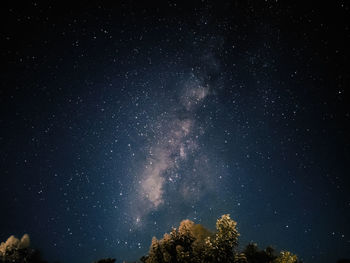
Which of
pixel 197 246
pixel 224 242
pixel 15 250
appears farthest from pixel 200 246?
pixel 15 250

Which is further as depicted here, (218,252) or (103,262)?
(103,262)

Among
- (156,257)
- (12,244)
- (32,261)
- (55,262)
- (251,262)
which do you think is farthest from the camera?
(55,262)

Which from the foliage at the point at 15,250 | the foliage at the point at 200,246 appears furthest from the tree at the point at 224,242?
the foliage at the point at 15,250

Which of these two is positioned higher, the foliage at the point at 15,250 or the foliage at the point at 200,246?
the foliage at the point at 15,250

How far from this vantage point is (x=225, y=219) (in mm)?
11711

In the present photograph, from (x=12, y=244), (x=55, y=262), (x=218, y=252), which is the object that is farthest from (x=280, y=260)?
(x=55, y=262)

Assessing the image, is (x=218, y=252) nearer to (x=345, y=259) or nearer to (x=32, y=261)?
(x=32, y=261)

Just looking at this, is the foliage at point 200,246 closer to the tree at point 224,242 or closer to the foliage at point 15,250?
the tree at point 224,242

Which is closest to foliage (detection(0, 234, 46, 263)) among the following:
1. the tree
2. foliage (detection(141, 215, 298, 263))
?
foliage (detection(141, 215, 298, 263))

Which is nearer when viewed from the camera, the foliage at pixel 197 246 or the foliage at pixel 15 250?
the foliage at pixel 197 246

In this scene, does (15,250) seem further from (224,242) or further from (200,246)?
(224,242)

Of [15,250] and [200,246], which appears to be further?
→ [15,250]

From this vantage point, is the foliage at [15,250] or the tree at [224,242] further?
the foliage at [15,250]

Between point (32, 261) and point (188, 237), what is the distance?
171 feet
